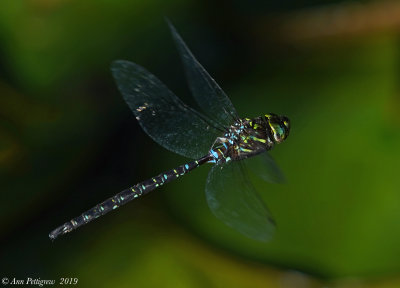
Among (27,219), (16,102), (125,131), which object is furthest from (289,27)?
(27,219)

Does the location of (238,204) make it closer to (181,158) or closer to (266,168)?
(266,168)

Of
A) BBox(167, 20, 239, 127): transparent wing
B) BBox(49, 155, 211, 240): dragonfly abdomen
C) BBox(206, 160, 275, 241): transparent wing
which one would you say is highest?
BBox(167, 20, 239, 127): transparent wing

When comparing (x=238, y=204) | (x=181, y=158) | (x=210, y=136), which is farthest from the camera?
(x=181, y=158)

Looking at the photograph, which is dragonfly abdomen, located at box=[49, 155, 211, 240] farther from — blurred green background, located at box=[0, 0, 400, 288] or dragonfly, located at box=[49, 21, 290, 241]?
blurred green background, located at box=[0, 0, 400, 288]

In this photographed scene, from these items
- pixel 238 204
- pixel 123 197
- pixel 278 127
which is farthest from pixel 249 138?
pixel 123 197

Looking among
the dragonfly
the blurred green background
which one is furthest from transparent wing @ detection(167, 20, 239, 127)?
the blurred green background

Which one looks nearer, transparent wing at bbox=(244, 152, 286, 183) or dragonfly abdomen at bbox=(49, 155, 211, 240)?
dragonfly abdomen at bbox=(49, 155, 211, 240)
